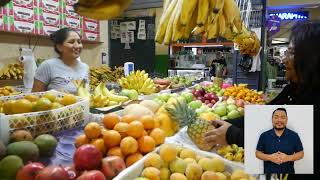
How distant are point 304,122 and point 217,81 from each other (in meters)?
3.87

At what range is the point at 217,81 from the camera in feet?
15.3

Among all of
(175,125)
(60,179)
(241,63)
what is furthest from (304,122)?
(241,63)

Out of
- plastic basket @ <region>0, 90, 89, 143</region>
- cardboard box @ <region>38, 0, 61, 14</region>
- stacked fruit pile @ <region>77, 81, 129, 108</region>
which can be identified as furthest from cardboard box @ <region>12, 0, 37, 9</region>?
plastic basket @ <region>0, 90, 89, 143</region>

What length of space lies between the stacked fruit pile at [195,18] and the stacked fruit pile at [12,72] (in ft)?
9.60

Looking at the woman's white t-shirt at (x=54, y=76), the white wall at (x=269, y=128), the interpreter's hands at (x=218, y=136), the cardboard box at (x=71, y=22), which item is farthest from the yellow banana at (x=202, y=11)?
the cardboard box at (x=71, y=22)

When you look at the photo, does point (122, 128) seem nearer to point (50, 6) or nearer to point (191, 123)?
point (191, 123)

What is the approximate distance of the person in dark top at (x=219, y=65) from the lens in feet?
21.3

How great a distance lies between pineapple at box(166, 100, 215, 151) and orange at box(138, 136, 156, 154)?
33 cm

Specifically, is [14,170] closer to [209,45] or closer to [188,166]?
[188,166]

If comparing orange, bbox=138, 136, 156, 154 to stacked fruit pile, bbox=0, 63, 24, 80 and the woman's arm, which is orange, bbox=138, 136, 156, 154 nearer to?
the woman's arm

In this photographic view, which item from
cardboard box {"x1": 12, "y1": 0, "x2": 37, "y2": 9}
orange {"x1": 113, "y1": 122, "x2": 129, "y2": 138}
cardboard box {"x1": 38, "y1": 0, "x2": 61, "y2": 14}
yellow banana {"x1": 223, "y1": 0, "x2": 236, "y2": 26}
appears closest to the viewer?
orange {"x1": 113, "y1": 122, "x2": 129, "y2": 138}

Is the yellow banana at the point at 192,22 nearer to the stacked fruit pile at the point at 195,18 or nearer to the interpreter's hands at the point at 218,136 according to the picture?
the stacked fruit pile at the point at 195,18

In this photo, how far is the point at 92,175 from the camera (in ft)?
3.50

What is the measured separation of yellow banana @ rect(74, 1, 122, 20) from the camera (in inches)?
43.8
